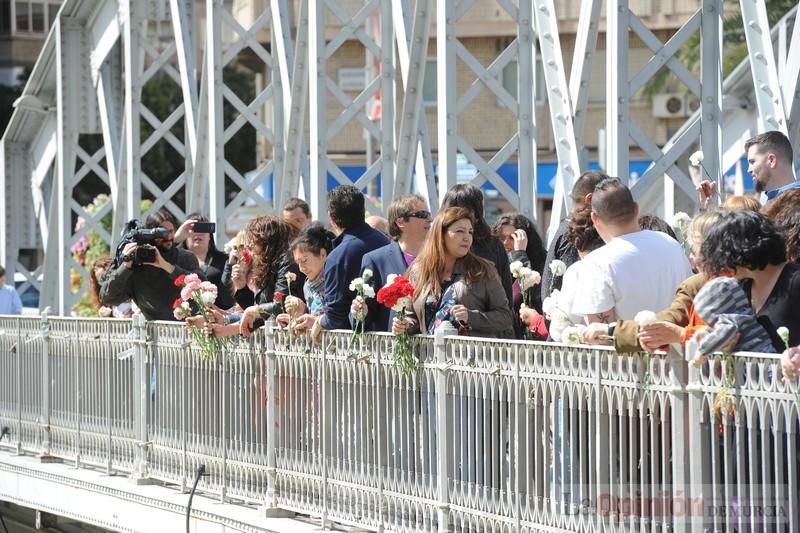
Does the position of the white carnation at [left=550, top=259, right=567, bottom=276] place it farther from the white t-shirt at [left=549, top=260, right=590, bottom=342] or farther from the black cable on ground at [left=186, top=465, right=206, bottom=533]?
the black cable on ground at [left=186, top=465, right=206, bottom=533]

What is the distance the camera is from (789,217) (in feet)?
22.7

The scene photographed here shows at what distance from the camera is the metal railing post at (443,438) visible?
26.0 feet

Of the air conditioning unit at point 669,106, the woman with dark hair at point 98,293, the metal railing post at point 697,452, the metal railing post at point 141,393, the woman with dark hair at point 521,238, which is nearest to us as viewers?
the metal railing post at point 697,452

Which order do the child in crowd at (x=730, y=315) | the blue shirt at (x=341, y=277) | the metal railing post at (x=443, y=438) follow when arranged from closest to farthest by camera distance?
the child in crowd at (x=730, y=315), the metal railing post at (x=443, y=438), the blue shirt at (x=341, y=277)

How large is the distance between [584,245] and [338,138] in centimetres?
3731

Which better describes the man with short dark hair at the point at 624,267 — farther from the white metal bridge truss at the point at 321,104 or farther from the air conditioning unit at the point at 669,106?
the air conditioning unit at the point at 669,106

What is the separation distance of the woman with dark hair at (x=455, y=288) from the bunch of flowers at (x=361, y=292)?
24 centimetres

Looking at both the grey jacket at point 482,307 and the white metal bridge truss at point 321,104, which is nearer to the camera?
the grey jacket at point 482,307

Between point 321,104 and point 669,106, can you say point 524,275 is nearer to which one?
point 321,104

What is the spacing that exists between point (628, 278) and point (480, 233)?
1.71 metres

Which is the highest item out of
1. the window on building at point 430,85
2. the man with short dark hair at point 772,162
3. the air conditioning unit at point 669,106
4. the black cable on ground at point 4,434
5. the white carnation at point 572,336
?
the window on building at point 430,85

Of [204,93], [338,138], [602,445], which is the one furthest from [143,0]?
[338,138]

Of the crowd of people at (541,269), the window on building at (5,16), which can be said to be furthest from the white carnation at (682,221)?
the window on building at (5,16)

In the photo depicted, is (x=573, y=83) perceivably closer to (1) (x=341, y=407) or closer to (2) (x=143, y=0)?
(1) (x=341, y=407)
